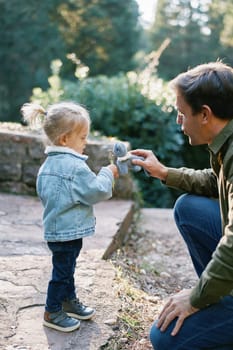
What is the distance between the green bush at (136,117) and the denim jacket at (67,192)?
13.8 ft

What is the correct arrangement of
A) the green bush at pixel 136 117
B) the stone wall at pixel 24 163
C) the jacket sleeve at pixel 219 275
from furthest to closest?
the green bush at pixel 136 117 → the stone wall at pixel 24 163 → the jacket sleeve at pixel 219 275

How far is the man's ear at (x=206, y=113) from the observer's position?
1906 mm

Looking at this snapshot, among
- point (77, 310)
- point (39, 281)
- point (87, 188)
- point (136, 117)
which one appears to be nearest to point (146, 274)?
point (39, 281)

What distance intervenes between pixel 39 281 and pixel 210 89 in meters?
1.35

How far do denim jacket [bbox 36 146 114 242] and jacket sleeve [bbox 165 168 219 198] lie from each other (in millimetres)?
376

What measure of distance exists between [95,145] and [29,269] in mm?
1840

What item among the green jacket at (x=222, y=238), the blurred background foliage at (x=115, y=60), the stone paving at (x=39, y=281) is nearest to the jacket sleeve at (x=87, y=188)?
the green jacket at (x=222, y=238)

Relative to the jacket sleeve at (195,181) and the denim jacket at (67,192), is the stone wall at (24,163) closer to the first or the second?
the jacket sleeve at (195,181)

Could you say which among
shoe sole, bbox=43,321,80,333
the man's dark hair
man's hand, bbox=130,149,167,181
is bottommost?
shoe sole, bbox=43,321,80,333

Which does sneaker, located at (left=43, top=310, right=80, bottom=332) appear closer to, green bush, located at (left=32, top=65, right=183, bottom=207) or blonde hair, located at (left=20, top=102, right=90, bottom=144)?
blonde hair, located at (left=20, top=102, right=90, bottom=144)

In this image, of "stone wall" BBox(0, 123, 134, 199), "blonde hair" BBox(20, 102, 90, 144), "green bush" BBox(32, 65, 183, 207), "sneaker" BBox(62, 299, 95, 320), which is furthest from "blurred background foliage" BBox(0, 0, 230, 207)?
"sneaker" BBox(62, 299, 95, 320)

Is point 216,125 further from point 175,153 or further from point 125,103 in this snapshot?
point 175,153

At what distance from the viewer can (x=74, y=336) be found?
221 centimetres

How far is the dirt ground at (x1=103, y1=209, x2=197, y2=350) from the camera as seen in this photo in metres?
2.34
